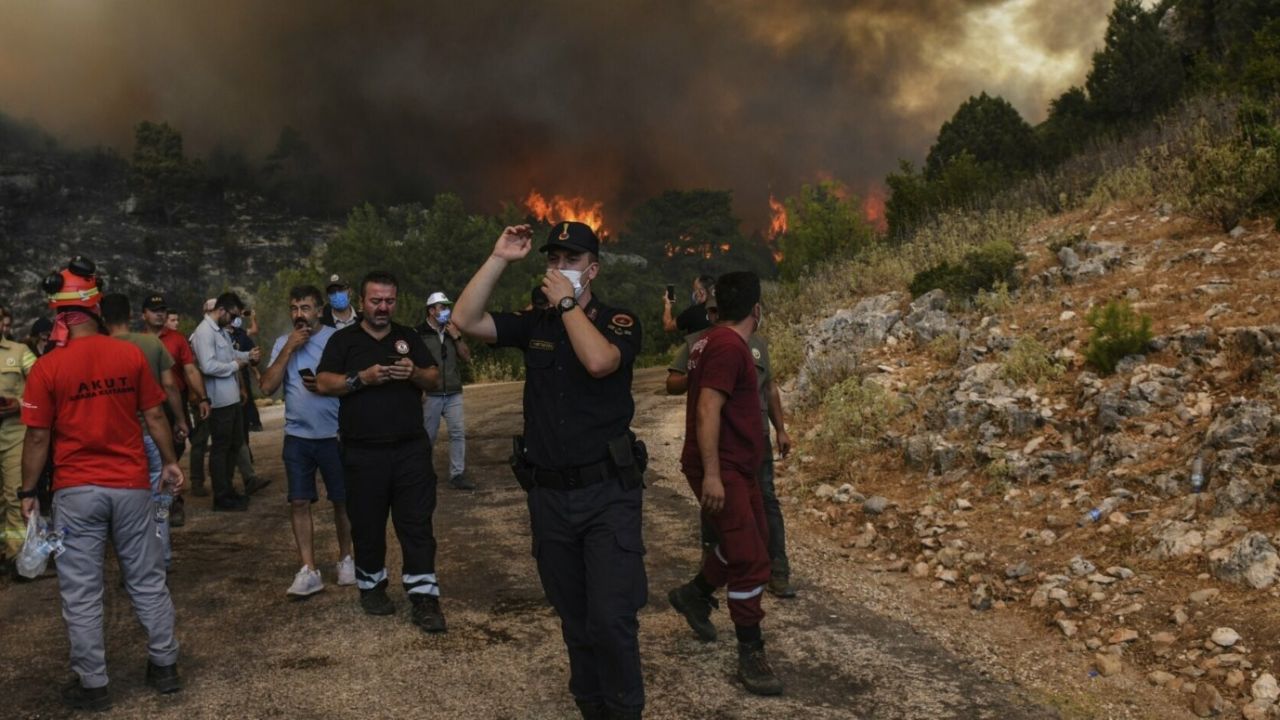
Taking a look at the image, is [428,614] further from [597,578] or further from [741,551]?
[597,578]

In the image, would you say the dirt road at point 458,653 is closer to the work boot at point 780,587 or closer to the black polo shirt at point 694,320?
the work boot at point 780,587

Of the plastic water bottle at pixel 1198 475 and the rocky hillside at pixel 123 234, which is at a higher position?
the rocky hillside at pixel 123 234

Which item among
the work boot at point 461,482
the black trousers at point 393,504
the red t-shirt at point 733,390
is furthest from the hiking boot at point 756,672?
the work boot at point 461,482

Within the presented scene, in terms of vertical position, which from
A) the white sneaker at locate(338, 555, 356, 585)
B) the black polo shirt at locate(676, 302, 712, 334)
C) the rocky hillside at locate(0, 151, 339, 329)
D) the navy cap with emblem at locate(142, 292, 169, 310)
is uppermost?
the rocky hillside at locate(0, 151, 339, 329)

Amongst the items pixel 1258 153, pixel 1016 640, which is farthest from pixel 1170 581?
pixel 1258 153

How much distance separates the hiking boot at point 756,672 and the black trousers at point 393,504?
6.40ft

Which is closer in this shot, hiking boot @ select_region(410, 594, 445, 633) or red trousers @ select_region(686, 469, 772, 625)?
red trousers @ select_region(686, 469, 772, 625)

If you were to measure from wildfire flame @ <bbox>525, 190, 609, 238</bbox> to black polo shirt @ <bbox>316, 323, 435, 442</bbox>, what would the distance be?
73.0m

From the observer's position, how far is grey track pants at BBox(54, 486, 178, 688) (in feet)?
14.1

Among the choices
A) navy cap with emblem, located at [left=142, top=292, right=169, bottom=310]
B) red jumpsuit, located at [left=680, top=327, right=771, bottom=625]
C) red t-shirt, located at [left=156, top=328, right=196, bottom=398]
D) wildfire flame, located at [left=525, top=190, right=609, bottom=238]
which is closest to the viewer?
red jumpsuit, located at [left=680, top=327, right=771, bottom=625]

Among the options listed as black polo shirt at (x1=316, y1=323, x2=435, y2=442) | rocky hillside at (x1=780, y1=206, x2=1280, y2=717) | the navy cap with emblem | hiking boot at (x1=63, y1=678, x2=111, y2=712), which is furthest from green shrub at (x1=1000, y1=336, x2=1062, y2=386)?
the navy cap with emblem

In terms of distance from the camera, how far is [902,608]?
5.73m

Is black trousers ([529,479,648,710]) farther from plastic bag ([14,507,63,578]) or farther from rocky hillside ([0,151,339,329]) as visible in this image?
rocky hillside ([0,151,339,329])

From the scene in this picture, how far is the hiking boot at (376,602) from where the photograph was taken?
18.0 feet
